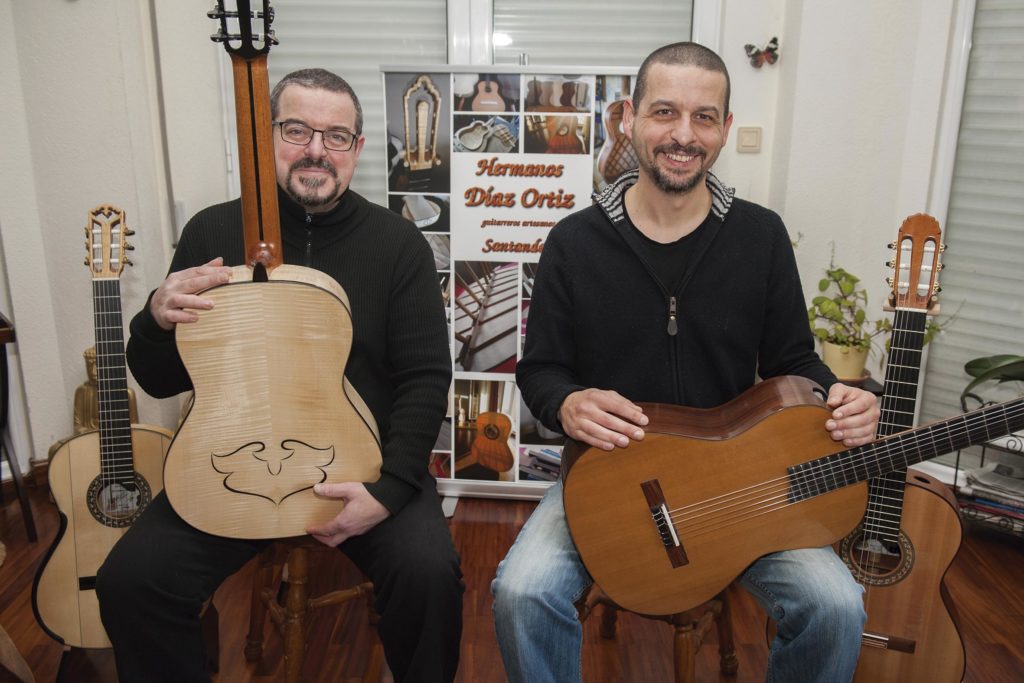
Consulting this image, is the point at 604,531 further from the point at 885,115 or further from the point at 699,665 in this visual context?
the point at 885,115

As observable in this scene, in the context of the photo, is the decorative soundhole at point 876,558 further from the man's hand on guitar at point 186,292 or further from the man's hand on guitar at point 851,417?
the man's hand on guitar at point 186,292

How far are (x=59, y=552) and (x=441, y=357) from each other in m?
1.04

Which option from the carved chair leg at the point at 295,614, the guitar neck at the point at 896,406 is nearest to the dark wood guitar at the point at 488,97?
the guitar neck at the point at 896,406

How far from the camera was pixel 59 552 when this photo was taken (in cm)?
177

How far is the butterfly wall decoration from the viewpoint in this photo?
2.70m

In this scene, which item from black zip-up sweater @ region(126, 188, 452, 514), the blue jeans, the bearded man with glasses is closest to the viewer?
the blue jeans

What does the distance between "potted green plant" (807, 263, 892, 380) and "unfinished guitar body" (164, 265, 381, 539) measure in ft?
5.60

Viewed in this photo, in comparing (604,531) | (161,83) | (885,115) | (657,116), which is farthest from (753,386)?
(161,83)

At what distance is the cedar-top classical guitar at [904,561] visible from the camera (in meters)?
1.60

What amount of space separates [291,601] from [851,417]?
3.96ft

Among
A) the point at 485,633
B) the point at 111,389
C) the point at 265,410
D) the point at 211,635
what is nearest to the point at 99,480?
the point at 111,389

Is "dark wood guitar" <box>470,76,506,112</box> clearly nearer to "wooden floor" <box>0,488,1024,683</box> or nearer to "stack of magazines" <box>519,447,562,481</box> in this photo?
"stack of magazines" <box>519,447,562,481</box>

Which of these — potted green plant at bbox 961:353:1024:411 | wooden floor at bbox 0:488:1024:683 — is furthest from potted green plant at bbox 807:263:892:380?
wooden floor at bbox 0:488:1024:683

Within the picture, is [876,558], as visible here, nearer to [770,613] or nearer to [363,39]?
[770,613]
